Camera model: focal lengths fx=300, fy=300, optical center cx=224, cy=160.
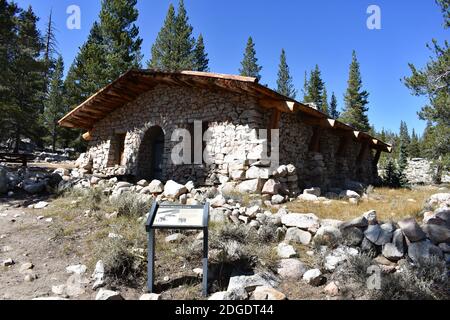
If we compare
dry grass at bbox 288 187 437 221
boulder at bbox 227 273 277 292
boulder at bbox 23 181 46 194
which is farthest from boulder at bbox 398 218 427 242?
boulder at bbox 23 181 46 194

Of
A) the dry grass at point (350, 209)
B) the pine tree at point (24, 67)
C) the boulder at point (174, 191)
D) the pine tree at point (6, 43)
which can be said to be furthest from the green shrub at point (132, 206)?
the pine tree at point (24, 67)

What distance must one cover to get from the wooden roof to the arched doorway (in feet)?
5.61

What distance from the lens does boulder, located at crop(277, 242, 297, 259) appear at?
183 inches

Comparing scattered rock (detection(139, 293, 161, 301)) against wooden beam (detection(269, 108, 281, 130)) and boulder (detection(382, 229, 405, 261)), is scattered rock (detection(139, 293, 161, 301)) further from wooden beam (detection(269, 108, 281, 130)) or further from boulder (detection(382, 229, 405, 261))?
wooden beam (detection(269, 108, 281, 130))

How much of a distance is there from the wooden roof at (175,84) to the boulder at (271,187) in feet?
6.68

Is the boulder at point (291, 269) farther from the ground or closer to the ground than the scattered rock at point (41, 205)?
closer to the ground

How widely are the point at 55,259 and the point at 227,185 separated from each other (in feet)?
15.5

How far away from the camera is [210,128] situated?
960 centimetres

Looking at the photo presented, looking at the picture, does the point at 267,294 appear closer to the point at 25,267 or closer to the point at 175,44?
the point at 25,267

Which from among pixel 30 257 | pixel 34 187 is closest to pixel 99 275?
pixel 30 257

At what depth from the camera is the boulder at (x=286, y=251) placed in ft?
15.3

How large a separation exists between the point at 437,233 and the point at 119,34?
20576 mm

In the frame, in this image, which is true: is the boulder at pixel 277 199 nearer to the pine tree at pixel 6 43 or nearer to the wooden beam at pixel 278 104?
the wooden beam at pixel 278 104
